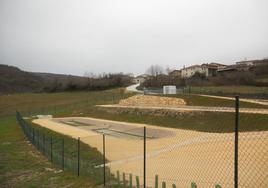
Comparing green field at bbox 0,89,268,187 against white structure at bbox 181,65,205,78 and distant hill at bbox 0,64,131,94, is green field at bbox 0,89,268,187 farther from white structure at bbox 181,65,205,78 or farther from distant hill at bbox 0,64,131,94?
white structure at bbox 181,65,205,78

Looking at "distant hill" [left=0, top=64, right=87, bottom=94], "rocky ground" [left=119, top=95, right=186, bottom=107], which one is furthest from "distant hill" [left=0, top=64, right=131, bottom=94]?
"rocky ground" [left=119, top=95, right=186, bottom=107]

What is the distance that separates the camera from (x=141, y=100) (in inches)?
2162

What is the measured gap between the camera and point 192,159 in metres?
17.2

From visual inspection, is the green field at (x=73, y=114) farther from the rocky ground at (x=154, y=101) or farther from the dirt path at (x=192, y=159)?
the dirt path at (x=192, y=159)

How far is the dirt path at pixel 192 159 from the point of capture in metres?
12.8

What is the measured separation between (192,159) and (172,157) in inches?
51.9

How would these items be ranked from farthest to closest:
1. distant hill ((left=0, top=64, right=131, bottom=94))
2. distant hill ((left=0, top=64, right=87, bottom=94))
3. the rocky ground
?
distant hill ((left=0, top=64, right=87, bottom=94)) → distant hill ((left=0, top=64, right=131, bottom=94)) → the rocky ground

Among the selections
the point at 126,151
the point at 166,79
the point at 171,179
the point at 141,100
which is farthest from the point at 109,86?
the point at 171,179

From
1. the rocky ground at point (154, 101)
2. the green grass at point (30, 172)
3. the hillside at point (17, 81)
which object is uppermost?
the hillside at point (17, 81)

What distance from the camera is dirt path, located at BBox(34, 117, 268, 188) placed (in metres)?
12.8

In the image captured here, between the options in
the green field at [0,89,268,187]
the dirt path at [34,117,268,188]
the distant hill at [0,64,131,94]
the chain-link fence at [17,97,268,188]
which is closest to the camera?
the chain-link fence at [17,97,268,188]

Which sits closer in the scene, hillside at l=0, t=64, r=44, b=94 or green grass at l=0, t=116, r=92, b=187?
green grass at l=0, t=116, r=92, b=187

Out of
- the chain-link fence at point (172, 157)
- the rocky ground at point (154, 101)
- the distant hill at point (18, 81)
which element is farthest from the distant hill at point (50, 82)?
the chain-link fence at point (172, 157)

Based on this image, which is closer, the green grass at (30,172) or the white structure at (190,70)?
the green grass at (30,172)
